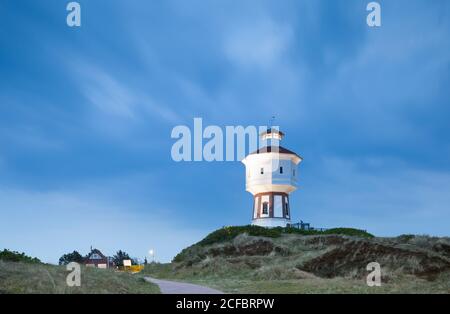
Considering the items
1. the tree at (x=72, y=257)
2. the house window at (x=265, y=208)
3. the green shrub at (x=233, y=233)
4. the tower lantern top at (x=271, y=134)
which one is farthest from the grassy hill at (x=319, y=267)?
the tree at (x=72, y=257)

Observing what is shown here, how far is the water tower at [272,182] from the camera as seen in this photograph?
55.9m

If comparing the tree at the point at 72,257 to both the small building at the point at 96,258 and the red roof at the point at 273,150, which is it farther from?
the red roof at the point at 273,150

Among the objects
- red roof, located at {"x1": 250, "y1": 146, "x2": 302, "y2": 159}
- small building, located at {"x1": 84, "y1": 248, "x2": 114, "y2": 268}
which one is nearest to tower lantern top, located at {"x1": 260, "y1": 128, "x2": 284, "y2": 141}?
red roof, located at {"x1": 250, "y1": 146, "x2": 302, "y2": 159}

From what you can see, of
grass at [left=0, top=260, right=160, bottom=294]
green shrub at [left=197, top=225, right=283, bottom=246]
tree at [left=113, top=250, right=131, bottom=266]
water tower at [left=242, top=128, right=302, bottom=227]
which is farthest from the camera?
tree at [left=113, top=250, right=131, bottom=266]

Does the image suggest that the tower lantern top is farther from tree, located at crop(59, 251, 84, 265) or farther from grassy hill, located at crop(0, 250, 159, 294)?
grassy hill, located at crop(0, 250, 159, 294)

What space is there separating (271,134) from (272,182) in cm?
691

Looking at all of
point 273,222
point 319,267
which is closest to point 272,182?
point 273,222

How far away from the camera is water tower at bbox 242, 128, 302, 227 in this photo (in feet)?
184

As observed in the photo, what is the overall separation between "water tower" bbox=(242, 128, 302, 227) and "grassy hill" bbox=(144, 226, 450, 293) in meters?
13.5

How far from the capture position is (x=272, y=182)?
55.6m
